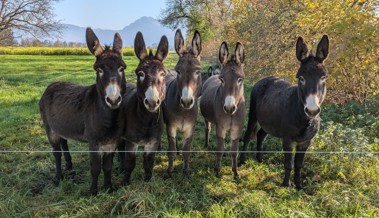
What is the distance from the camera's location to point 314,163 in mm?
4977

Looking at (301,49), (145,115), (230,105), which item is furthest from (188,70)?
(301,49)

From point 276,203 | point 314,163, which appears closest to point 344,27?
point 314,163

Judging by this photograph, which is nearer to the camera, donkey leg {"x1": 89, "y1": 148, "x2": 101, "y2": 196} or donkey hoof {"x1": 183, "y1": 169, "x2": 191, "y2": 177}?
donkey leg {"x1": 89, "y1": 148, "x2": 101, "y2": 196}

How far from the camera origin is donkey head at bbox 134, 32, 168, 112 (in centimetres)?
351

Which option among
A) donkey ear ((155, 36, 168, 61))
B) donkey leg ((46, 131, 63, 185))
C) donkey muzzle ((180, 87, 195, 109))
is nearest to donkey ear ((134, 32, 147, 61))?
donkey ear ((155, 36, 168, 61))

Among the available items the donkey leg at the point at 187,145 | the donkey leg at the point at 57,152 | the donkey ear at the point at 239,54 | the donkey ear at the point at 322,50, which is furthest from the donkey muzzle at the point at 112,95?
the donkey ear at the point at 322,50

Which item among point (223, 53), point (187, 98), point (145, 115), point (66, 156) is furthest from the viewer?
point (66, 156)

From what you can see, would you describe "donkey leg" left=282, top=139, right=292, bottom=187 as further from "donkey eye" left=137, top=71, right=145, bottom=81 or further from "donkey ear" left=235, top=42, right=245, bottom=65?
"donkey eye" left=137, top=71, right=145, bottom=81

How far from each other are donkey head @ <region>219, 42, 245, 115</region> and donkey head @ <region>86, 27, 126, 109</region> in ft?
4.76

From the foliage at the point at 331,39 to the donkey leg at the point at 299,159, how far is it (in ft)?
8.67

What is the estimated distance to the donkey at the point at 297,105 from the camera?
3666mm

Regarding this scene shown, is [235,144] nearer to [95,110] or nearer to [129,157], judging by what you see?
[129,157]

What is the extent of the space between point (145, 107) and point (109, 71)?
70 cm

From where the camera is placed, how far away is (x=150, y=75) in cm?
362
